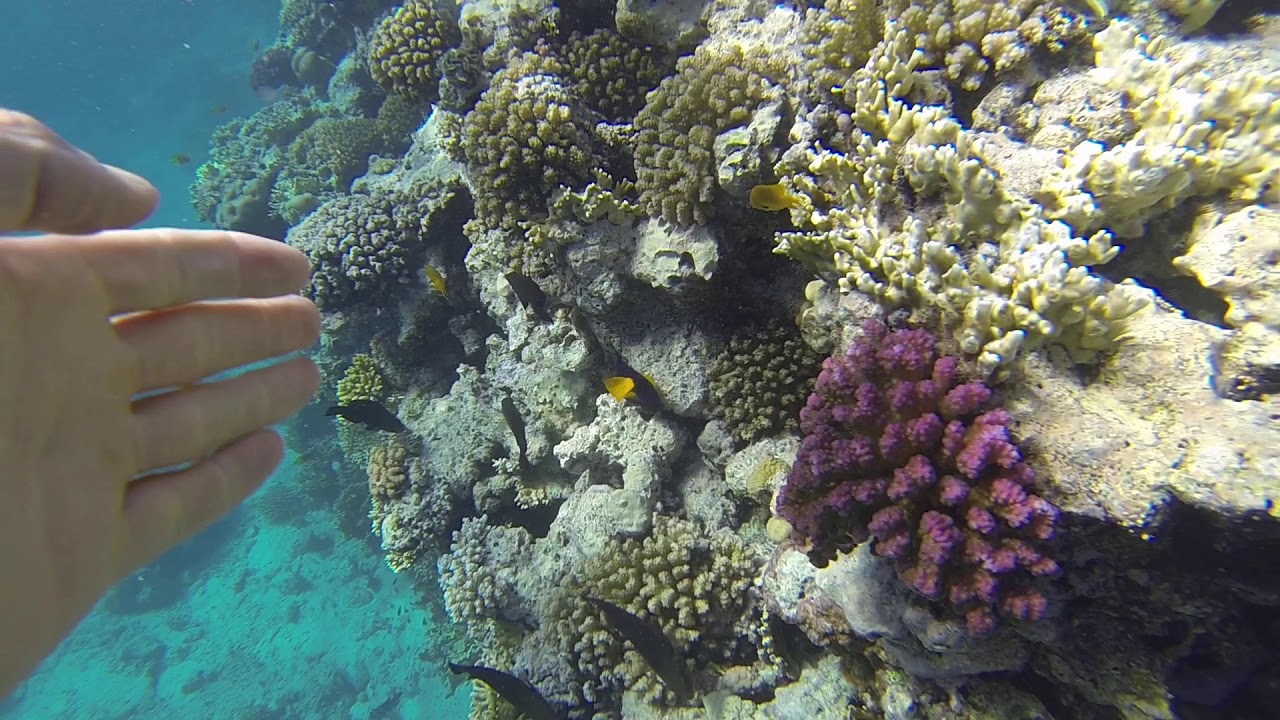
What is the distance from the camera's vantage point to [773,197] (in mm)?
3273

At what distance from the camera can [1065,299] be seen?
2262 mm

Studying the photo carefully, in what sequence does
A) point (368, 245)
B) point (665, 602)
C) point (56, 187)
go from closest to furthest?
point (56, 187)
point (665, 602)
point (368, 245)

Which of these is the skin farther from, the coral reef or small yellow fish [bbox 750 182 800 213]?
small yellow fish [bbox 750 182 800 213]

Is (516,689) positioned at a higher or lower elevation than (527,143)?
lower

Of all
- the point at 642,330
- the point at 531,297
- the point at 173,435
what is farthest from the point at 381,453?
the point at 173,435

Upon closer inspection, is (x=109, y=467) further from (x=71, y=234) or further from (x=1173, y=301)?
(x=1173, y=301)

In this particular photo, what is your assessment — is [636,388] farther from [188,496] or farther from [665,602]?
[188,496]

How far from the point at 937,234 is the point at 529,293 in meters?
3.09

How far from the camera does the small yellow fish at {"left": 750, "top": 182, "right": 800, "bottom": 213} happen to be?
128 inches

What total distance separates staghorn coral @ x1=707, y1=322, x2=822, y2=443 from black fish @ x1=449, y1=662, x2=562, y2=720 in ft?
7.45

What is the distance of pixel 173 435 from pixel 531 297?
11.2ft

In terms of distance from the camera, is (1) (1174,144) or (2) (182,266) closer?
(2) (182,266)

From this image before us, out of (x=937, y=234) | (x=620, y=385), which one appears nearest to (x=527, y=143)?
(x=620, y=385)

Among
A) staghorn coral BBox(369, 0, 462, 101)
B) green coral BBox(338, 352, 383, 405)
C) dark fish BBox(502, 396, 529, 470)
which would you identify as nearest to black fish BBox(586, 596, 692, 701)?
dark fish BBox(502, 396, 529, 470)
